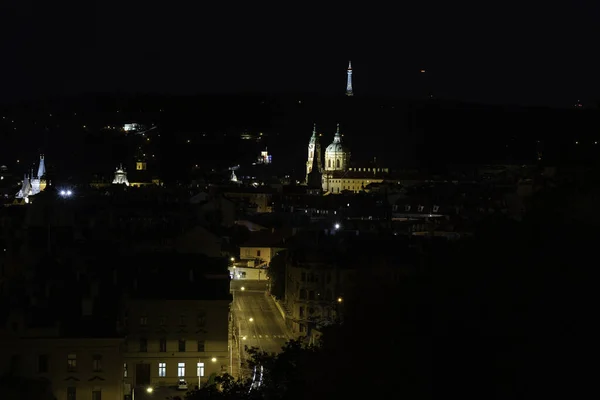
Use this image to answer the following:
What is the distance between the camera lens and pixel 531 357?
445 inches

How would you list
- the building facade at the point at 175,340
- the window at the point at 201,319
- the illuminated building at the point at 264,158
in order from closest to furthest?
the building facade at the point at 175,340, the window at the point at 201,319, the illuminated building at the point at 264,158

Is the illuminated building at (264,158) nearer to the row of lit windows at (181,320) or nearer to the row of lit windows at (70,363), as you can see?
the row of lit windows at (181,320)

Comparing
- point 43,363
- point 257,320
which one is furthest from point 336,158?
point 43,363

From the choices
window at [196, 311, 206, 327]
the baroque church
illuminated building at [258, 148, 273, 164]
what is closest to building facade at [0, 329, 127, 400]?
window at [196, 311, 206, 327]

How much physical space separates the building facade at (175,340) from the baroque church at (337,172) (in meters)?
82.4

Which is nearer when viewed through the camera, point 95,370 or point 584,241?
point 584,241

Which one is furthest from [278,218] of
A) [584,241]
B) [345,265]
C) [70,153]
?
[70,153]

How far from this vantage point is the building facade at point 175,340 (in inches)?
875

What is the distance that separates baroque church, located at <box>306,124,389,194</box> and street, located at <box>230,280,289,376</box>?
69.0 meters

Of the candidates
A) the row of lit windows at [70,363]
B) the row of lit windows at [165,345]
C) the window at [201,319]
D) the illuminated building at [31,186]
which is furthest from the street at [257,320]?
the illuminated building at [31,186]

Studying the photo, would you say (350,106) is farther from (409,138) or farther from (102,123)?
(102,123)

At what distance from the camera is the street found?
1030 inches

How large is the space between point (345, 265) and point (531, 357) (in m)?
19.7

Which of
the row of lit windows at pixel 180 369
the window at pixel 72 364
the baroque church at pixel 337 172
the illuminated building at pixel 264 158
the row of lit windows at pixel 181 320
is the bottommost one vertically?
the row of lit windows at pixel 180 369
